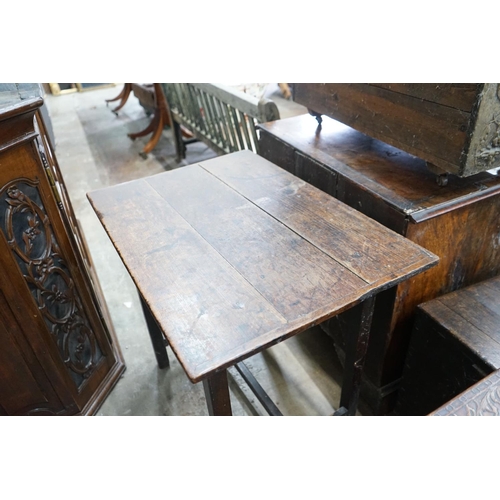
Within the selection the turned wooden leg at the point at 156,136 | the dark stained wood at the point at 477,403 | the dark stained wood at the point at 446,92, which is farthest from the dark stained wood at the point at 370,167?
the turned wooden leg at the point at 156,136

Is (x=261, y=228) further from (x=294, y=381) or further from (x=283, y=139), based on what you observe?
(x=294, y=381)

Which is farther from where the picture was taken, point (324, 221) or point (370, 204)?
point (370, 204)

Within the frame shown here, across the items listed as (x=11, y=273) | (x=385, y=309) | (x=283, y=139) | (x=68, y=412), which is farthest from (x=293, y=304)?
(x=68, y=412)

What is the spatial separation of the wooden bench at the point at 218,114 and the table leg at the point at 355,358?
1232 mm

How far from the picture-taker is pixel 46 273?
1367 mm

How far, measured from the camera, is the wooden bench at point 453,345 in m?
1.20

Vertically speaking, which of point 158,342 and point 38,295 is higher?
point 38,295

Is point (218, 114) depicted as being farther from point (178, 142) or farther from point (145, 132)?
point (145, 132)

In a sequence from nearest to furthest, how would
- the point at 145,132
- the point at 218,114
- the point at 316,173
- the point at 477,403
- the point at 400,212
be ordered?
the point at 477,403, the point at 400,212, the point at 316,173, the point at 218,114, the point at 145,132

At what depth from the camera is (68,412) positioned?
1.63 metres

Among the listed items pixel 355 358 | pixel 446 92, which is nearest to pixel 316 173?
pixel 446 92

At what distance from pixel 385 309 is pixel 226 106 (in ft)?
6.47

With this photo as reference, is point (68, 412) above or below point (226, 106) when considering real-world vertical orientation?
below

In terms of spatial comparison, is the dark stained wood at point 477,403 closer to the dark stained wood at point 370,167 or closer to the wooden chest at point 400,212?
the wooden chest at point 400,212
